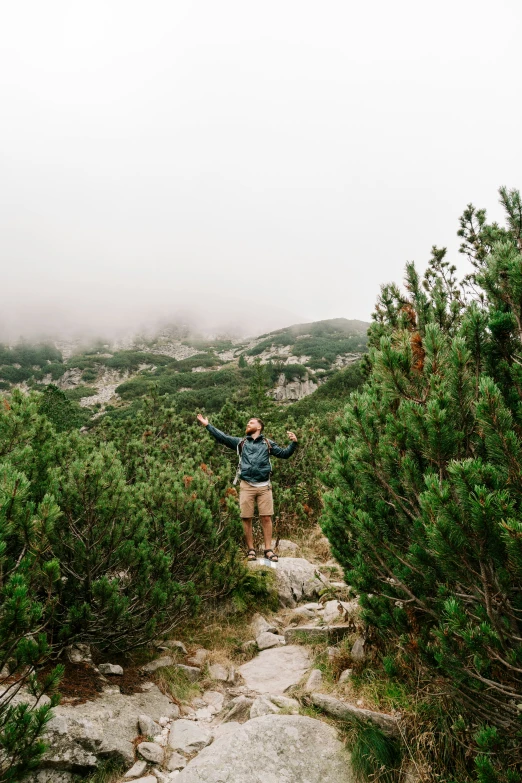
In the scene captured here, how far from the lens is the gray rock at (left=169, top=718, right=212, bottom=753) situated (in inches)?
146

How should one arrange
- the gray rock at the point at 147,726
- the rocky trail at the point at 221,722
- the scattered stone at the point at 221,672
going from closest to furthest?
the rocky trail at the point at 221,722 < the gray rock at the point at 147,726 < the scattered stone at the point at 221,672

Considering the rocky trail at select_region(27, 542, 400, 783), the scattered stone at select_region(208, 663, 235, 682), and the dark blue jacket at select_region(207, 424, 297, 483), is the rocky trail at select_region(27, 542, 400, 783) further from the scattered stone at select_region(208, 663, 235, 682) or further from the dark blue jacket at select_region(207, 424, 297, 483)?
the dark blue jacket at select_region(207, 424, 297, 483)

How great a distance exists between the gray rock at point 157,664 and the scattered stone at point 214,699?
1.82ft

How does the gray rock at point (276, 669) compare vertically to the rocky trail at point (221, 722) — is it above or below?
below

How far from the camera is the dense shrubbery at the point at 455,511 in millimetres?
2145

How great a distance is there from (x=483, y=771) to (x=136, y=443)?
7.97m

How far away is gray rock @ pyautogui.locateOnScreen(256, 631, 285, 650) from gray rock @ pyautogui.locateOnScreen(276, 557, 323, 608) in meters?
1.12

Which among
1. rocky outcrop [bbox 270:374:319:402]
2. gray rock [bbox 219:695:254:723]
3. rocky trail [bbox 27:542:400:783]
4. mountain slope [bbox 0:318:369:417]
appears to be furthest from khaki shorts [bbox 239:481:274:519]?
rocky outcrop [bbox 270:374:319:402]

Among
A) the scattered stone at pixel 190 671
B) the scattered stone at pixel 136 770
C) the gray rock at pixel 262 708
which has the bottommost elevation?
the scattered stone at pixel 190 671

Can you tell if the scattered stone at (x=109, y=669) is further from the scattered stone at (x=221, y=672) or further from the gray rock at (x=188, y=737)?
the scattered stone at (x=221, y=672)

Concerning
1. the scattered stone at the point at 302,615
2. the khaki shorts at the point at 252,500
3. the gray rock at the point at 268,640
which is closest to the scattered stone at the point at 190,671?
the gray rock at the point at 268,640

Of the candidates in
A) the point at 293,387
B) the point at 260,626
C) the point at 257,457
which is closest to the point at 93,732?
the point at 260,626

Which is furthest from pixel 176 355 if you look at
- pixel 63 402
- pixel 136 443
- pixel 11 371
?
pixel 136 443

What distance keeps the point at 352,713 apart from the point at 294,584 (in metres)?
4.11
